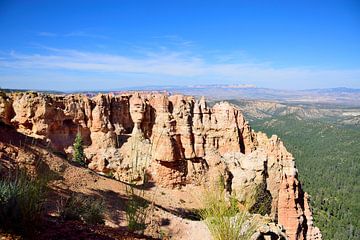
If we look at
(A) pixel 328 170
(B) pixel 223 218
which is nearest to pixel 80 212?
(B) pixel 223 218

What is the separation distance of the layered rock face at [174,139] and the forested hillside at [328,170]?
33.1 m

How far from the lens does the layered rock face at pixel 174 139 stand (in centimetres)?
2294

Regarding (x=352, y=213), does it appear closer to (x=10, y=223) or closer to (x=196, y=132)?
(x=196, y=132)

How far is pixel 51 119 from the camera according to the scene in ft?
95.0

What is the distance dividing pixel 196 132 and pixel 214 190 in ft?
77.3

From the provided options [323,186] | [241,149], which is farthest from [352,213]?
[241,149]

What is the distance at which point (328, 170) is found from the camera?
102 m

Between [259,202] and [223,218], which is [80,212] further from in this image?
[259,202]

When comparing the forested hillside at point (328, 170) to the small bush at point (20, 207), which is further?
the forested hillside at point (328, 170)

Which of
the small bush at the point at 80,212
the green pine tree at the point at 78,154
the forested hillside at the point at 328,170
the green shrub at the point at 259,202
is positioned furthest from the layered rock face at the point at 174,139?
the forested hillside at the point at 328,170

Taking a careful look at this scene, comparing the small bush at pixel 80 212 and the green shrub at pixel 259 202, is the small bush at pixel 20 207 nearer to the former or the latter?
the small bush at pixel 80 212

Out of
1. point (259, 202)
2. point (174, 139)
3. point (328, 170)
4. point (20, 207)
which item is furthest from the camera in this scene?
point (328, 170)

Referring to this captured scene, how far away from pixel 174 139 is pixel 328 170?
298 ft

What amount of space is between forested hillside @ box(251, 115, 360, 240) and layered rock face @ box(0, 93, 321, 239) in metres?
33.1
